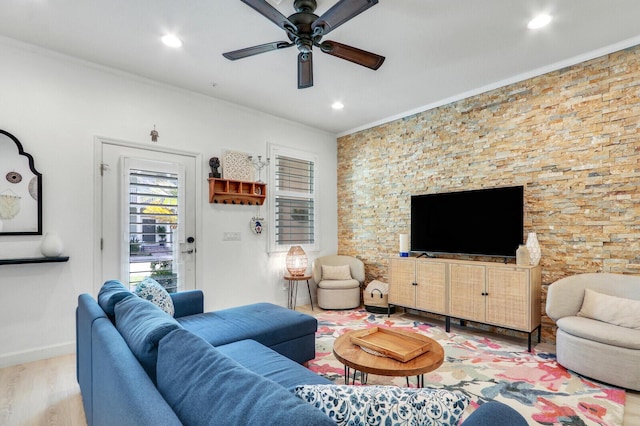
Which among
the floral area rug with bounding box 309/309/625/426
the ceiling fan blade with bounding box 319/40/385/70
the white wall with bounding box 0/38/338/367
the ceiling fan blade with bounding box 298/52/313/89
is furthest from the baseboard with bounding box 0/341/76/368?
the ceiling fan blade with bounding box 319/40/385/70

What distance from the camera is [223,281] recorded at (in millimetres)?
4266

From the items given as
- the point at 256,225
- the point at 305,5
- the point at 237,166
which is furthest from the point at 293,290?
the point at 305,5

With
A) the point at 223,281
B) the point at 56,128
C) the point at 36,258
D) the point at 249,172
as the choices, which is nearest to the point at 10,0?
the point at 56,128

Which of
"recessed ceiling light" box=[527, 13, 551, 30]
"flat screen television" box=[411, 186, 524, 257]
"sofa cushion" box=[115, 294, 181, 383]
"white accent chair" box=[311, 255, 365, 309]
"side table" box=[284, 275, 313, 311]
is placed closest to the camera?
"sofa cushion" box=[115, 294, 181, 383]

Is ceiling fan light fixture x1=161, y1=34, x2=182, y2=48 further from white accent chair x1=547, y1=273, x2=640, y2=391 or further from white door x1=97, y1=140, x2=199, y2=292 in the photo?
white accent chair x1=547, y1=273, x2=640, y2=391

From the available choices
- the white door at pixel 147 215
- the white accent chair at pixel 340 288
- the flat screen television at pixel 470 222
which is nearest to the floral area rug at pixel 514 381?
the flat screen television at pixel 470 222

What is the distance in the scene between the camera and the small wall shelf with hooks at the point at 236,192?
415 cm

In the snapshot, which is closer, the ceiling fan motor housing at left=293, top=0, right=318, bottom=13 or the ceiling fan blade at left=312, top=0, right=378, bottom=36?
the ceiling fan blade at left=312, top=0, right=378, bottom=36

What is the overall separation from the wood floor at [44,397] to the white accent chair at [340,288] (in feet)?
9.76

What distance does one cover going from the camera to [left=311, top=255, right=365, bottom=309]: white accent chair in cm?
484

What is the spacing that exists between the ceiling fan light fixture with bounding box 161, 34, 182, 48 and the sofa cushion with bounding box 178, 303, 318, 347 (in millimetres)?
2414

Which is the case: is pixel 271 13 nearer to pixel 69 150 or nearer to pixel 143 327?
pixel 143 327

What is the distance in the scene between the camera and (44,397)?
2389 millimetres

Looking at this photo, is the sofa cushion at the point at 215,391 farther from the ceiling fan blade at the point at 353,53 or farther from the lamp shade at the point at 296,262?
the lamp shade at the point at 296,262
